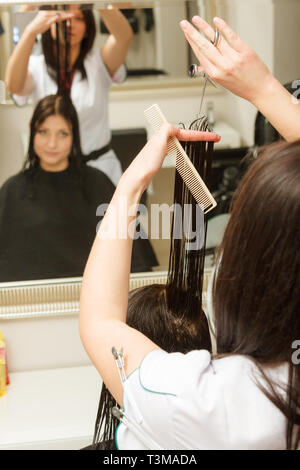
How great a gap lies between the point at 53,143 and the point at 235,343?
0.82 meters

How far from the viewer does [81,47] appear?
1.38 meters

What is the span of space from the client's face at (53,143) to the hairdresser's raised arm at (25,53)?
0.30 ft

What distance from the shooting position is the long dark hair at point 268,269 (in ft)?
2.27

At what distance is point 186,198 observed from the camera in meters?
1.07

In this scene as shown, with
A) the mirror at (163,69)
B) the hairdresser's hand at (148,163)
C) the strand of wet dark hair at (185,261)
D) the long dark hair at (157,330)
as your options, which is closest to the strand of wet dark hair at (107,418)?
the long dark hair at (157,330)

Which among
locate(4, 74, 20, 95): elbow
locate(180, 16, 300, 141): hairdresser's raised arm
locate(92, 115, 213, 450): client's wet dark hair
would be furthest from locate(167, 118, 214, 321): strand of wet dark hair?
locate(4, 74, 20, 95): elbow

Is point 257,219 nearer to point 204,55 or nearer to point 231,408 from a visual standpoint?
point 231,408

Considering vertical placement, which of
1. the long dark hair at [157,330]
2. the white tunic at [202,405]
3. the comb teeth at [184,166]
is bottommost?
the long dark hair at [157,330]

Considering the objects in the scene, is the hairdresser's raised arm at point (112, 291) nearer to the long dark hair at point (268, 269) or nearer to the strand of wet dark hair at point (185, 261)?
the long dark hair at point (268, 269)

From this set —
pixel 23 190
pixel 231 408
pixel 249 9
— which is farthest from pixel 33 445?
pixel 249 9

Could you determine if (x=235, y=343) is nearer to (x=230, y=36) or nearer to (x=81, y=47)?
(x=230, y=36)

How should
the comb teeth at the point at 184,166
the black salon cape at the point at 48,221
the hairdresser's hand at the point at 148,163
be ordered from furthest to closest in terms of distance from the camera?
the black salon cape at the point at 48,221
the comb teeth at the point at 184,166
the hairdresser's hand at the point at 148,163

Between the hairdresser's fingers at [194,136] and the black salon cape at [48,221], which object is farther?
the black salon cape at [48,221]

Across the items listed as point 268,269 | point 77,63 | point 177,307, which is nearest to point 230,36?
point 268,269
